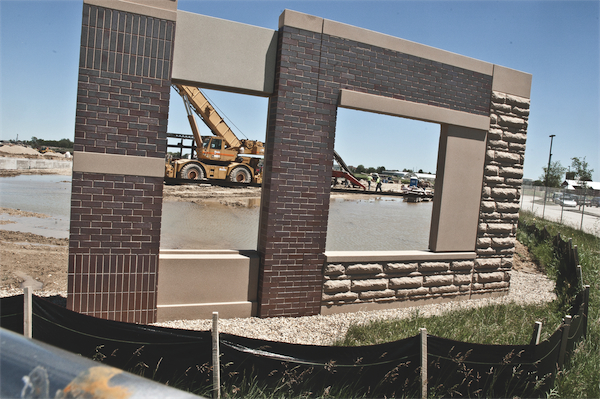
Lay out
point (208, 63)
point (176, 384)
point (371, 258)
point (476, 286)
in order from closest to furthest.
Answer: point (176, 384), point (208, 63), point (371, 258), point (476, 286)

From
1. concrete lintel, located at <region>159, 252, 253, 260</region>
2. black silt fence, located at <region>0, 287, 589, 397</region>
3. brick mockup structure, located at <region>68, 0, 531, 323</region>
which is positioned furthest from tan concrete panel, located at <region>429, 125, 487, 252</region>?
black silt fence, located at <region>0, 287, 589, 397</region>

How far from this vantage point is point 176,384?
3.74 m

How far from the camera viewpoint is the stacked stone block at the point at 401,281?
6934mm

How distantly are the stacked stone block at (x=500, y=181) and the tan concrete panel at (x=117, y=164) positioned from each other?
6.06m

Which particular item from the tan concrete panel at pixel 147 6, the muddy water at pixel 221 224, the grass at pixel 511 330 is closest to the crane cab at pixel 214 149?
the muddy water at pixel 221 224

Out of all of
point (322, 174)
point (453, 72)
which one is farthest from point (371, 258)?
point (453, 72)

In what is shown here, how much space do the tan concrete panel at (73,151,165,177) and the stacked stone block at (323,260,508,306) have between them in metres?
3.08

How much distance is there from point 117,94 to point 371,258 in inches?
179

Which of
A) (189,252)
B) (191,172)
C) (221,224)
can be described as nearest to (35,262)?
(189,252)

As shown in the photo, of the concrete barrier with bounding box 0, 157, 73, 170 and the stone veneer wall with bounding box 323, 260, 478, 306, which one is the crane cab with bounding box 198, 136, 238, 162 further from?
the concrete barrier with bounding box 0, 157, 73, 170

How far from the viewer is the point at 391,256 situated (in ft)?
24.0

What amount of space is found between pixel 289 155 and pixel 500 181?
4.55 metres

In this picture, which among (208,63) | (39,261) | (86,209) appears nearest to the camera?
(86,209)

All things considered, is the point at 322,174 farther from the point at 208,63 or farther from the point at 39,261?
the point at 39,261
